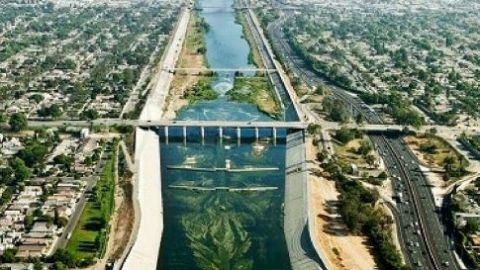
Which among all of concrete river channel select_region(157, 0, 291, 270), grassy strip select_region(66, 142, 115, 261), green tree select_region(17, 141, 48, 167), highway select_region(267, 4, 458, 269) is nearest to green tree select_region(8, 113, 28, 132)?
green tree select_region(17, 141, 48, 167)

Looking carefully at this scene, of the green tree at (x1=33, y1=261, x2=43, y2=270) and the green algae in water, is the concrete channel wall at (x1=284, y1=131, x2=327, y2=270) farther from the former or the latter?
the green tree at (x1=33, y1=261, x2=43, y2=270)

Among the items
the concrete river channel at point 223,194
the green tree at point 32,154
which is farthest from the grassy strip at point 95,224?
the green tree at point 32,154

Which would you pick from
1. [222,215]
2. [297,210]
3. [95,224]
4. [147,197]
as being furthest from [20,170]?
[297,210]

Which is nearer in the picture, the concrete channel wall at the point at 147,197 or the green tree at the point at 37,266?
the green tree at the point at 37,266

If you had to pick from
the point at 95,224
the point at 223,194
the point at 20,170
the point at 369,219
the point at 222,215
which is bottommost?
the point at 223,194

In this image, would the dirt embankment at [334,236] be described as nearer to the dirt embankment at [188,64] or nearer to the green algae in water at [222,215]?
the green algae in water at [222,215]

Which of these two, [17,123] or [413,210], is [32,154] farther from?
[413,210]

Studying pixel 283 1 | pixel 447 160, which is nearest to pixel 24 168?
pixel 447 160

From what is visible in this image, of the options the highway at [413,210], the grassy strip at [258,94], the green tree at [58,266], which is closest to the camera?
the green tree at [58,266]
